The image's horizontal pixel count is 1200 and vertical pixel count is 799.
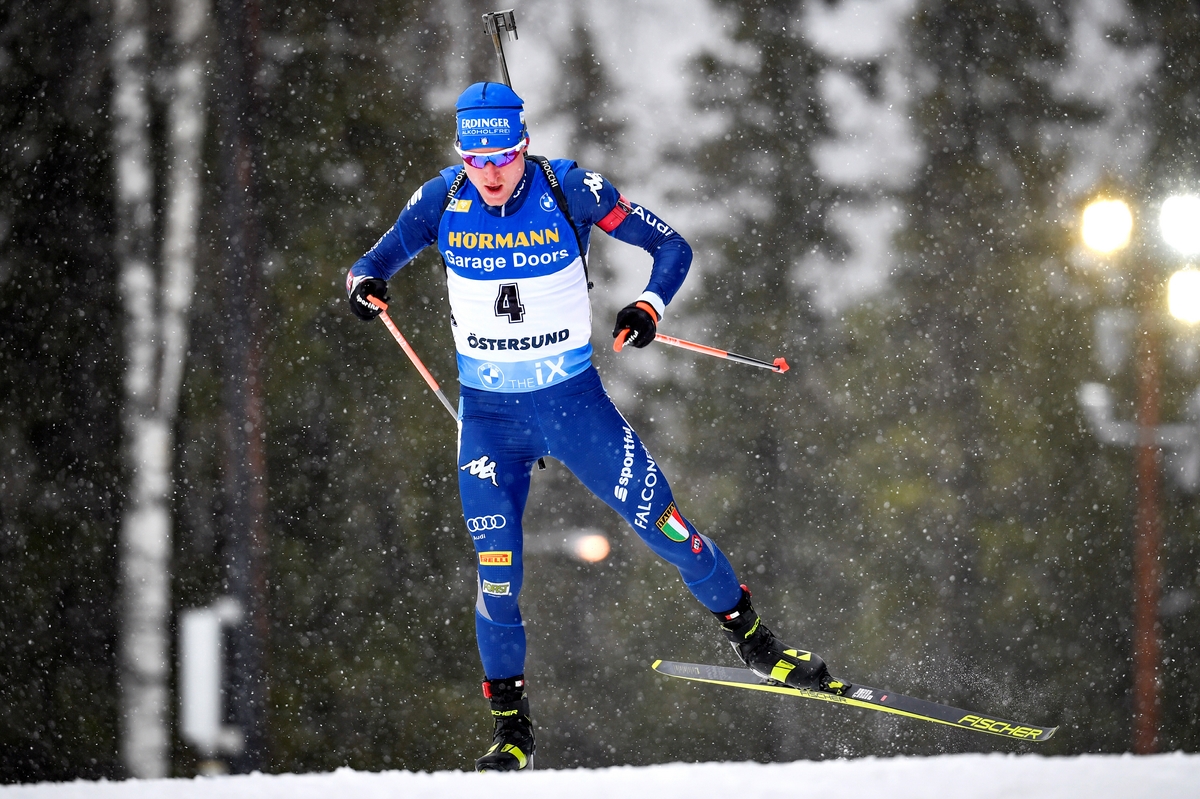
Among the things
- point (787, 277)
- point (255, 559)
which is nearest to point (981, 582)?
point (787, 277)

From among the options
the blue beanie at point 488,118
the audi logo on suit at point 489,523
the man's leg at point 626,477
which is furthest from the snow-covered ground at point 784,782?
the blue beanie at point 488,118

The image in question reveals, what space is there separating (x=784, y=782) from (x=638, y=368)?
278 centimetres

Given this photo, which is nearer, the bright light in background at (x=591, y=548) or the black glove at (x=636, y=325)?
the black glove at (x=636, y=325)

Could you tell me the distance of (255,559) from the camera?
6055 mm

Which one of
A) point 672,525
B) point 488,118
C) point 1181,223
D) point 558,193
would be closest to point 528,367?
point 558,193

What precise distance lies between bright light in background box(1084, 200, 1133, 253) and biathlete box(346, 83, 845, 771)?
4.02 meters

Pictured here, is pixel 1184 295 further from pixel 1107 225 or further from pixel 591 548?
pixel 591 548

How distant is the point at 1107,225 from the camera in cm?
645

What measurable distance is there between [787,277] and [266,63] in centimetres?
342

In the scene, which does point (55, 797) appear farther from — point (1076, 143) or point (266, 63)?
point (1076, 143)

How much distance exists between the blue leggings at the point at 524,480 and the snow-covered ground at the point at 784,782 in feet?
1.57

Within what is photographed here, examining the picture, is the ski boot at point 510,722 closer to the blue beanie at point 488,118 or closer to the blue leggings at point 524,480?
the blue leggings at point 524,480

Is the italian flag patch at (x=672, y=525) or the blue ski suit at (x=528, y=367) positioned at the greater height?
the blue ski suit at (x=528, y=367)

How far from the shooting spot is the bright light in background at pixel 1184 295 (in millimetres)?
6531
